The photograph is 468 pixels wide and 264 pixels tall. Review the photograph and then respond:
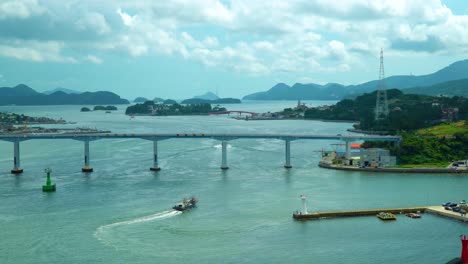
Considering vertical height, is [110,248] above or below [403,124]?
below

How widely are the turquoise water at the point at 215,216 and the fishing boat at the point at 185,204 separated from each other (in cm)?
39

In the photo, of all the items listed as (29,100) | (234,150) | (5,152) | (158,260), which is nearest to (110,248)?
(158,260)

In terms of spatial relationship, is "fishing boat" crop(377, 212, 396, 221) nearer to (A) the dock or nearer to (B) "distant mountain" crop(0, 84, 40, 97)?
(A) the dock

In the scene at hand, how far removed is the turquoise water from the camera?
15.1 m

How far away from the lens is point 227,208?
19906 mm

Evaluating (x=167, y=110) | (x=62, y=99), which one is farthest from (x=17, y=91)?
(x=167, y=110)

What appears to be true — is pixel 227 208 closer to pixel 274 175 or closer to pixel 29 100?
pixel 274 175

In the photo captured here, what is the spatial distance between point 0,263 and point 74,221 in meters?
3.88

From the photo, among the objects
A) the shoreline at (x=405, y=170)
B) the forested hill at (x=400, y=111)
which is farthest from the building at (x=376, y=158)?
the forested hill at (x=400, y=111)

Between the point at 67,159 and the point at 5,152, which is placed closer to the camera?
the point at 67,159

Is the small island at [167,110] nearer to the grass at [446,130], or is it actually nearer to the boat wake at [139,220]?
the grass at [446,130]

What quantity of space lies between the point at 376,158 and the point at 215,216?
44.2 ft

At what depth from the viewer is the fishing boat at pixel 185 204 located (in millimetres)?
19581

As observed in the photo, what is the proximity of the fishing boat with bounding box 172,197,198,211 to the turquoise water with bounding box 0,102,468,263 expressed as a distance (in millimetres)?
386
